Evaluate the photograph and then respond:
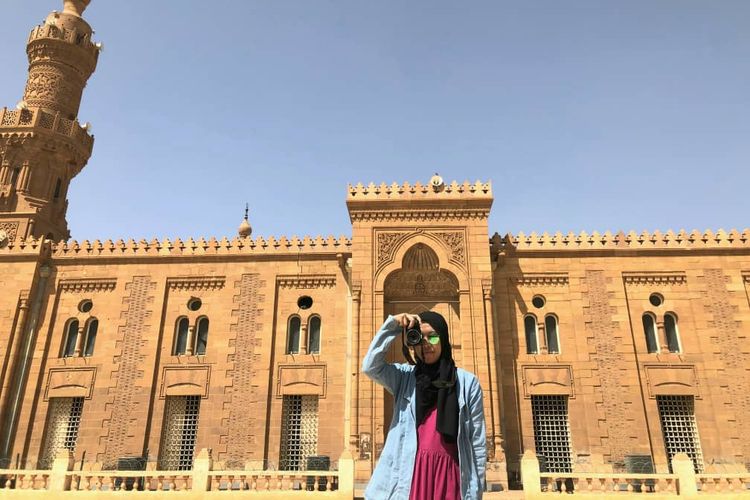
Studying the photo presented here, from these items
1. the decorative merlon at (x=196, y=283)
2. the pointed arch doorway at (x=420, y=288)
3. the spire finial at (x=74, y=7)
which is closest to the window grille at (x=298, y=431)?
the pointed arch doorway at (x=420, y=288)

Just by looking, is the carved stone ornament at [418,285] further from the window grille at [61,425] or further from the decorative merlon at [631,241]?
the window grille at [61,425]

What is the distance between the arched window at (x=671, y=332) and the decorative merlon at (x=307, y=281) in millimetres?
11353

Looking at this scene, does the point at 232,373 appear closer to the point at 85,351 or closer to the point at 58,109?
the point at 85,351

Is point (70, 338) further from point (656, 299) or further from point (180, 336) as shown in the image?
point (656, 299)

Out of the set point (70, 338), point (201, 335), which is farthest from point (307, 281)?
point (70, 338)

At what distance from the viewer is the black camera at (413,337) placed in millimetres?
3350

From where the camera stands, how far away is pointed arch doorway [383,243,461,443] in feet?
57.9

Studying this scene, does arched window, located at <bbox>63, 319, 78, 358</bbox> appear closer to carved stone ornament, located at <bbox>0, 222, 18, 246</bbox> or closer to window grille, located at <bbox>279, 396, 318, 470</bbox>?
carved stone ornament, located at <bbox>0, 222, 18, 246</bbox>

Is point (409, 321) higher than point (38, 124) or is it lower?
lower

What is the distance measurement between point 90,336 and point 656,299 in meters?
19.8

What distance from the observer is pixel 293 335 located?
18.5 metres

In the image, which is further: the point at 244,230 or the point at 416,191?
the point at 244,230

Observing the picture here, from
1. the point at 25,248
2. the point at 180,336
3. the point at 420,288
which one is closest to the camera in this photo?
the point at 420,288

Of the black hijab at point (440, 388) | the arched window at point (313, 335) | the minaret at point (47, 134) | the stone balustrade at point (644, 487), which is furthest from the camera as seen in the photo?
the minaret at point (47, 134)
